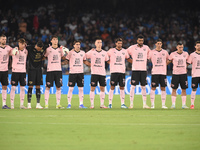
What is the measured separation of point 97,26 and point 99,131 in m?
21.3

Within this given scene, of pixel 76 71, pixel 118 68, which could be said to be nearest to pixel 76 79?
pixel 76 71

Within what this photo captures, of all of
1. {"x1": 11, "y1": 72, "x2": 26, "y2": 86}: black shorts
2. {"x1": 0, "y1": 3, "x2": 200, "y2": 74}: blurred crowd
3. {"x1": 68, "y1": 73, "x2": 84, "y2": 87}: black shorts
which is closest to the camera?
{"x1": 11, "y1": 72, "x2": 26, "y2": 86}: black shorts

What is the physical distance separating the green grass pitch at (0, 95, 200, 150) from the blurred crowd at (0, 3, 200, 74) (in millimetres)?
16156

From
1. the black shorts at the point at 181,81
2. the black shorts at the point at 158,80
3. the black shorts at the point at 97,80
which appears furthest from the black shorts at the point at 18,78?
the black shorts at the point at 181,81

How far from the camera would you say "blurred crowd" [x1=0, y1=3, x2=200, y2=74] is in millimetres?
27594

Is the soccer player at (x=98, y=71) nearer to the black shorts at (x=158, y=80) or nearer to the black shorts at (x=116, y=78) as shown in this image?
the black shorts at (x=116, y=78)

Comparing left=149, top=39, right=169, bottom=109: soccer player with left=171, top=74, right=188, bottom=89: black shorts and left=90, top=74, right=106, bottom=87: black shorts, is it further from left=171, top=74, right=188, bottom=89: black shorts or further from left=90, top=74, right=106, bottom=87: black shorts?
left=90, top=74, right=106, bottom=87: black shorts

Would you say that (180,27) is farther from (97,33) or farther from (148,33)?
(97,33)

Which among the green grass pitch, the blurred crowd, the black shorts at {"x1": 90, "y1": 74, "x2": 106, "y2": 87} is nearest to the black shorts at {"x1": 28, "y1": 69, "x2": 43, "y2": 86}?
the black shorts at {"x1": 90, "y1": 74, "x2": 106, "y2": 87}

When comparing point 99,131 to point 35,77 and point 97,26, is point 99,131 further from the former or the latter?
point 97,26

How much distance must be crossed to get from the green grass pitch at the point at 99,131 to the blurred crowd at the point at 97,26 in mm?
16156

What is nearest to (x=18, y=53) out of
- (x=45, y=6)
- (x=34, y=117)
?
(x=34, y=117)

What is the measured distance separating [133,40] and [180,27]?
14.5 ft

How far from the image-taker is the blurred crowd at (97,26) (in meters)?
27.6
